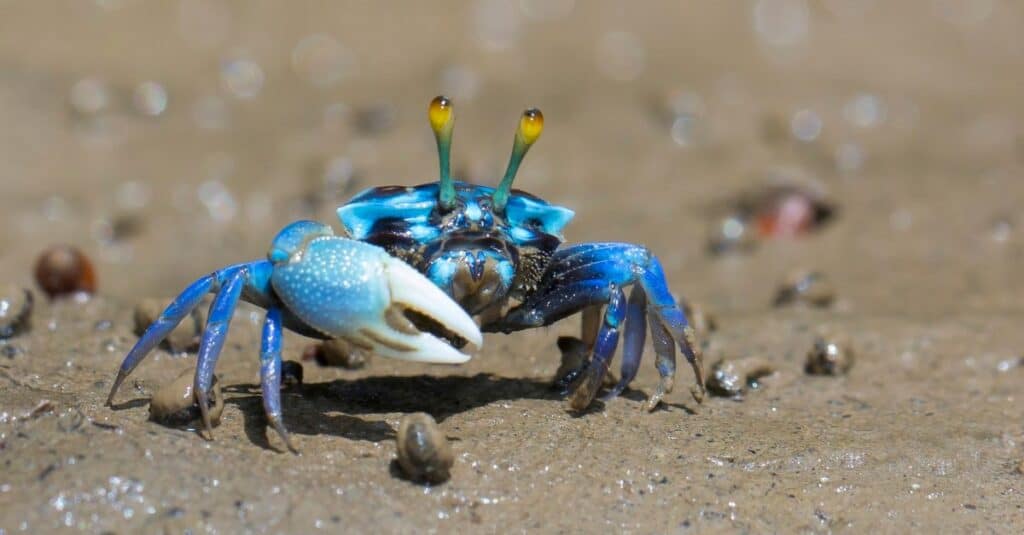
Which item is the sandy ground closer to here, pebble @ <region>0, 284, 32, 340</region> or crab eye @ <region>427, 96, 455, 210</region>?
pebble @ <region>0, 284, 32, 340</region>

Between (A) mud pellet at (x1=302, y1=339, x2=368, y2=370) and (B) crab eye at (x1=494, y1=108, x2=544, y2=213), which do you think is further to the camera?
(A) mud pellet at (x1=302, y1=339, x2=368, y2=370)

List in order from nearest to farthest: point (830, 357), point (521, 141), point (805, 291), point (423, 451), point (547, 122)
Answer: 1. point (423, 451)
2. point (521, 141)
3. point (830, 357)
4. point (805, 291)
5. point (547, 122)

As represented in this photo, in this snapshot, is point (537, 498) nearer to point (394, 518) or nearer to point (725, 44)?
point (394, 518)

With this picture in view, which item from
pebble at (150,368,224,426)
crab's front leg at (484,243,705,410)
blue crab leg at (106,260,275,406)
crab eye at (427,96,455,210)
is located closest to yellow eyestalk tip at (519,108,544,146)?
crab eye at (427,96,455,210)

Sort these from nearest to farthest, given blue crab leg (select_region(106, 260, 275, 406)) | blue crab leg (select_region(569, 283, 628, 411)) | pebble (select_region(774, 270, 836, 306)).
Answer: blue crab leg (select_region(106, 260, 275, 406)), blue crab leg (select_region(569, 283, 628, 411)), pebble (select_region(774, 270, 836, 306))

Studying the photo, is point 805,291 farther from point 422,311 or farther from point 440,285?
point 422,311

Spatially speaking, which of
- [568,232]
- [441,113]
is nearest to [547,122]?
[568,232]

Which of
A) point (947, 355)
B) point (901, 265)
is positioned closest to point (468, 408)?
point (947, 355)
